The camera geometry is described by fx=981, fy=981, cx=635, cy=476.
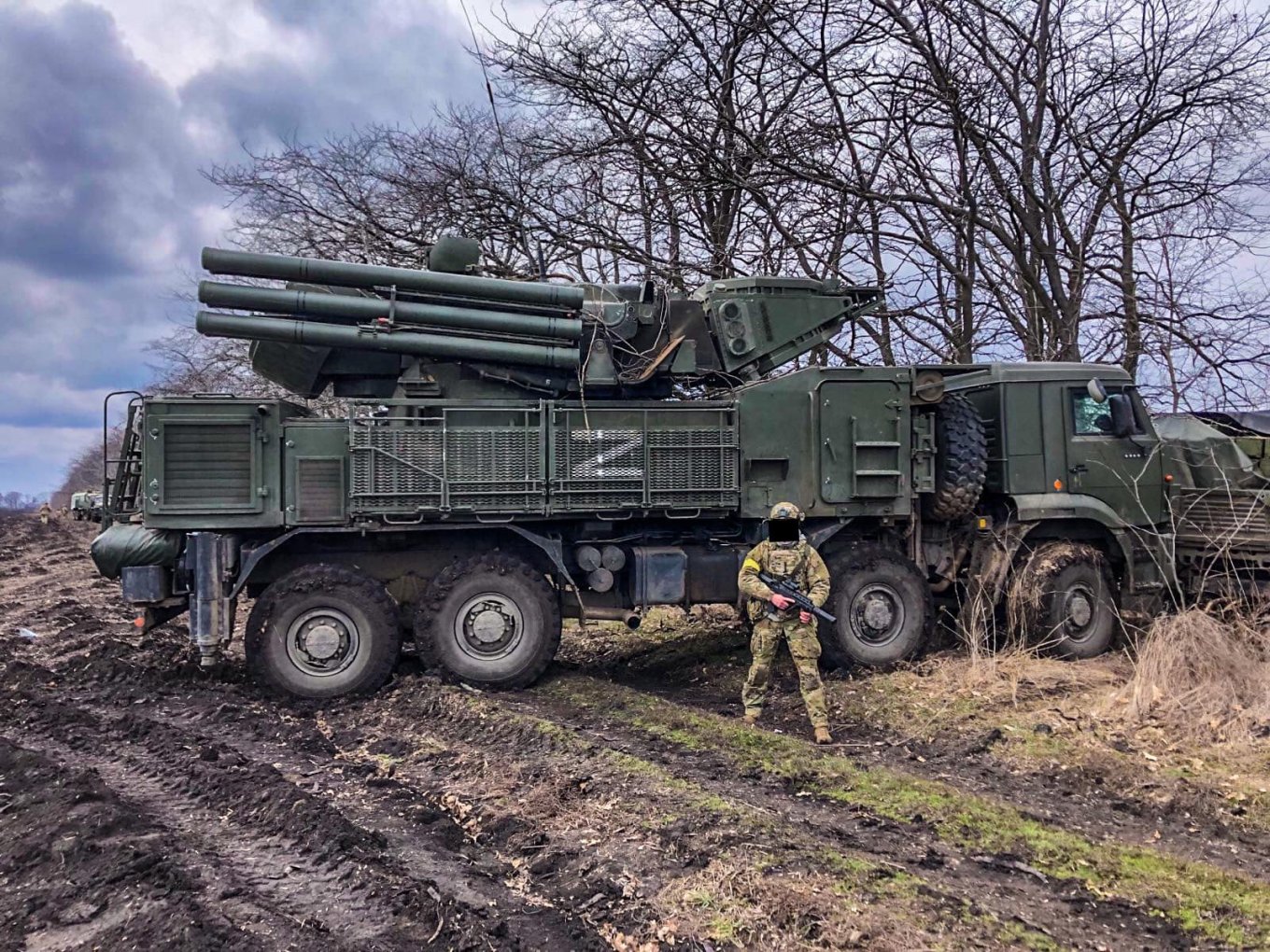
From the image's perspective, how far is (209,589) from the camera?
764 centimetres

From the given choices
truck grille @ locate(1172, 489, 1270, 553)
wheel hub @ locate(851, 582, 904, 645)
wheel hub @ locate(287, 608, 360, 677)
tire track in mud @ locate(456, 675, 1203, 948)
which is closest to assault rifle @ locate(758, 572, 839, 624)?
tire track in mud @ locate(456, 675, 1203, 948)

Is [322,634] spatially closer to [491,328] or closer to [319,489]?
[319,489]

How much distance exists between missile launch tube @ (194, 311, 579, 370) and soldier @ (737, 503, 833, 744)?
2.37 metres

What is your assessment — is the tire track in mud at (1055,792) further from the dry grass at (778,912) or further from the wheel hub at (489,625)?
the dry grass at (778,912)

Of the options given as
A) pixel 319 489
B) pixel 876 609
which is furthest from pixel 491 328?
pixel 876 609

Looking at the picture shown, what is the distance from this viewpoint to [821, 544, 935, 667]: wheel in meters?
8.66

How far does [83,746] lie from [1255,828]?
7057mm

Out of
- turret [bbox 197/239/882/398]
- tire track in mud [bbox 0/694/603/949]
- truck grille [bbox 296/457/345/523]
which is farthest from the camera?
turret [bbox 197/239/882/398]

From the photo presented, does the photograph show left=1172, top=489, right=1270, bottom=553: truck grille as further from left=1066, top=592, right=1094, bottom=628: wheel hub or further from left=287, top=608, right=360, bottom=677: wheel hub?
left=287, top=608, right=360, bottom=677: wheel hub

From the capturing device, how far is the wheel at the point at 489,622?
8008mm

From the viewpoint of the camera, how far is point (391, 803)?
211 inches

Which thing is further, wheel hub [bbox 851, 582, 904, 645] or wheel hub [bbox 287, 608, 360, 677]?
wheel hub [bbox 851, 582, 904, 645]

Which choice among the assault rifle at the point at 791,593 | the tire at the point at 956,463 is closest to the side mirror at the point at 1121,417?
the tire at the point at 956,463

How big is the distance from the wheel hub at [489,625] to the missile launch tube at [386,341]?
2.00 m
